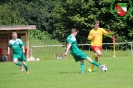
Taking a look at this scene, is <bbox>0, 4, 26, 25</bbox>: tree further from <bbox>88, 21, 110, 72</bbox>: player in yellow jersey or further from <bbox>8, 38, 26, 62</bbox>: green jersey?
<bbox>88, 21, 110, 72</bbox>: player in yellow jersey

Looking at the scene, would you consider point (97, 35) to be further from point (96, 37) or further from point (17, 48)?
point (17, 48)

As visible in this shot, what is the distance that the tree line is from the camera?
62812 mm

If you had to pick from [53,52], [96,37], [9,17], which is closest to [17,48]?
[96,37]

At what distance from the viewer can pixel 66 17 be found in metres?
66.2

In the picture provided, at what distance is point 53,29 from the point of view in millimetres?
74688

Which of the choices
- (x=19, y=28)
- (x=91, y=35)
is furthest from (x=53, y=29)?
(x=91, y=35)

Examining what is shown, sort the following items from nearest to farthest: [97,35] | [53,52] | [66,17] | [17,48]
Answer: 1. [97,35]
2. [17,48]
3. [53,52]
4. [66,17]

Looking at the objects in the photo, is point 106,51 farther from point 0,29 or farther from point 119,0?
point 119,0

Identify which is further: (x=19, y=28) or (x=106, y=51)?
(x=106, y=51)

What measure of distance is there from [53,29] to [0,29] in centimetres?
3677

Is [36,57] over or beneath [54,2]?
beneath

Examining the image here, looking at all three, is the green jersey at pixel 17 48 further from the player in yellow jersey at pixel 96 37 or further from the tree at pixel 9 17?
the tree at pixel 9 17

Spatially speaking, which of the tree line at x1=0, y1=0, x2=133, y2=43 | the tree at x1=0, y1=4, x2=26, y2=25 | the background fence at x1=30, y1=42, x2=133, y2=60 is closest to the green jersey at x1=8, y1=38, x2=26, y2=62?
the background fence at x1=30, y1=42, x2=133, y2=60

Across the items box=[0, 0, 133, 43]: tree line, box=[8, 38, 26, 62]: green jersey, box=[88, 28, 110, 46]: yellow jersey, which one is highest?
box=[0, 0, 133, 43]: tree line
